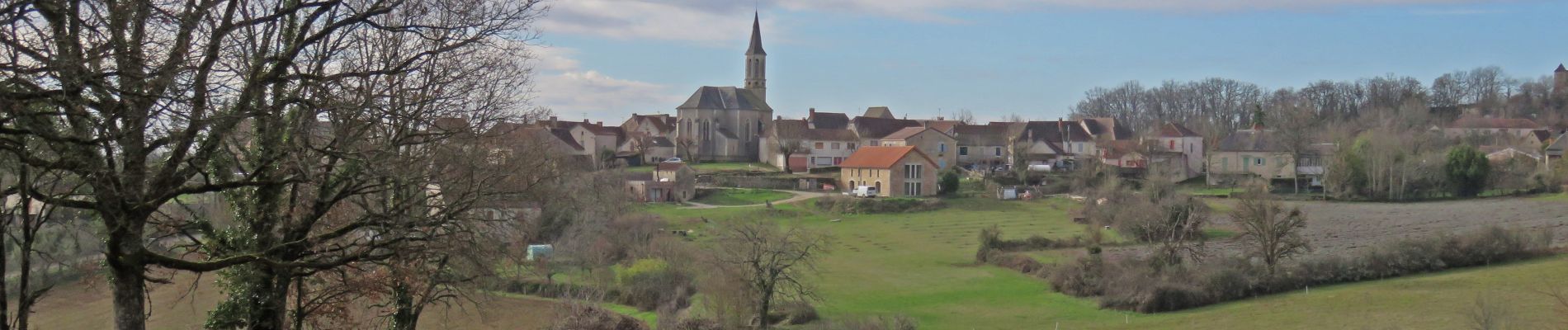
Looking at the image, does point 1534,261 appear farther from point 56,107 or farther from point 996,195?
point 56,107

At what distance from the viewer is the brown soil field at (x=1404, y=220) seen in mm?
36094

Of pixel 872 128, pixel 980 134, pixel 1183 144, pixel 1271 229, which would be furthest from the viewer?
pixel 872 128

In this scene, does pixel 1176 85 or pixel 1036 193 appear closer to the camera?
pixel 1036 193

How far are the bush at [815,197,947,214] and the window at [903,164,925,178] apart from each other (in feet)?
13.1

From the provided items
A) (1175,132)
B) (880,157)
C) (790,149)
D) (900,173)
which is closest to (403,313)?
(900,173)

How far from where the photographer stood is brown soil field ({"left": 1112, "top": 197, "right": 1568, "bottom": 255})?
3609 centimetres

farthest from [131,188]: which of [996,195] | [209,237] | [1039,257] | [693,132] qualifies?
[693,132]

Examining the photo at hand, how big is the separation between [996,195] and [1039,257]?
20.7 metres

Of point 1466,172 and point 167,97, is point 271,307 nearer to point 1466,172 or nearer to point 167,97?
point 167,97

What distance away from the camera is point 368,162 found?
8.25 m

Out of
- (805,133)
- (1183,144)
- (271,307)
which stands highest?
(805,133)

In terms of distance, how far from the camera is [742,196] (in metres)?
54.5

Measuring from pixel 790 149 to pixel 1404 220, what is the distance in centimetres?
3494

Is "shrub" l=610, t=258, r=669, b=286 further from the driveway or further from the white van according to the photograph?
the white van
